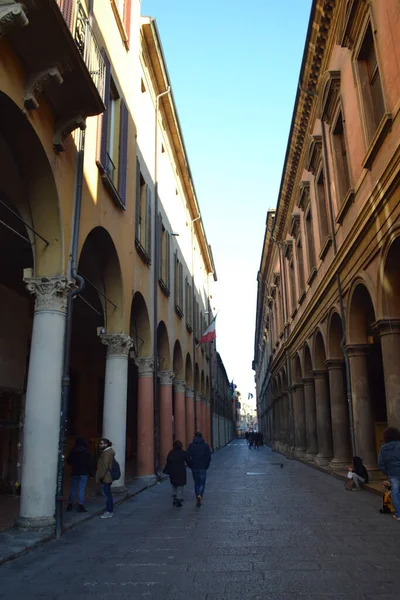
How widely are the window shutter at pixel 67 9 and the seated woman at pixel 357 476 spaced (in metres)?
11.3

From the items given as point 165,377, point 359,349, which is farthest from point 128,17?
point 165,377

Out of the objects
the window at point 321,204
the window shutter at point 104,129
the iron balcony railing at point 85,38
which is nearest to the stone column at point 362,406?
the window at point 321,204

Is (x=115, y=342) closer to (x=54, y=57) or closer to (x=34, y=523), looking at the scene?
(x=34, y=523)

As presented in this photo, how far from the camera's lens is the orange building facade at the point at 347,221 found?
10.6m

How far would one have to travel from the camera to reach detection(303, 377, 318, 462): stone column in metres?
21.8

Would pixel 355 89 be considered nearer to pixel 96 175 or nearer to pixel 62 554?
pixel 96 175

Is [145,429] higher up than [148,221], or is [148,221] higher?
[148,221]

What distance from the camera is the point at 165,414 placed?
1911 centimetres

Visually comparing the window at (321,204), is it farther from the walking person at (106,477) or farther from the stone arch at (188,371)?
the walking person at (106,477)

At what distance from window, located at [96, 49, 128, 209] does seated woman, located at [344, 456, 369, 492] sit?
8681 mm

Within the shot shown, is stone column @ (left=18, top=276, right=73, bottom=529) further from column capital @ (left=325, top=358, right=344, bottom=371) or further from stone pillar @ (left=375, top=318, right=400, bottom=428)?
column capital @ (left=325, top=358, right=344, bottom=371)

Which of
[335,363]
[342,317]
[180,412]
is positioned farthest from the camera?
[180,412]

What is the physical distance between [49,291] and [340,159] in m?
10.3

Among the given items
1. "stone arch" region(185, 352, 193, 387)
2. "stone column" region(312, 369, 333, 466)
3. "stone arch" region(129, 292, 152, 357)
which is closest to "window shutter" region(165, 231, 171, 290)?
"stone arch" region(129, 292, 152, 357)
